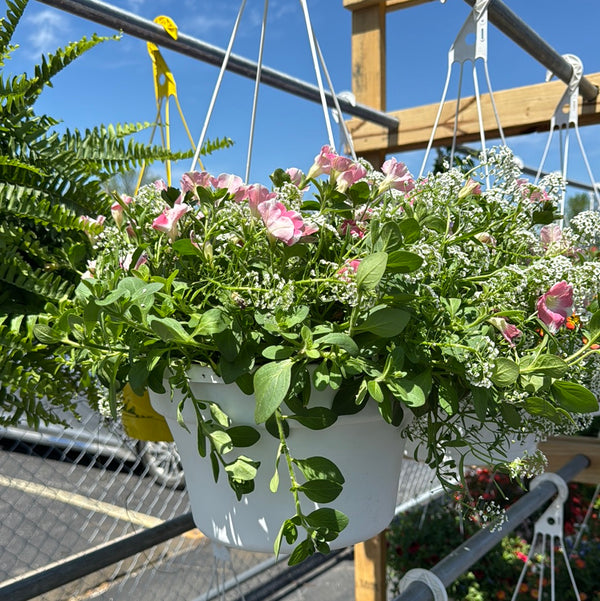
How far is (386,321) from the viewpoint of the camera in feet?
1.47

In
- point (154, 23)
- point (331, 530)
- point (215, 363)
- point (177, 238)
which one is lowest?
point (331, 530)

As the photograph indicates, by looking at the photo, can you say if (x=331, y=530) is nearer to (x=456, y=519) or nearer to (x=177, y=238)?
(x=177, y=238)

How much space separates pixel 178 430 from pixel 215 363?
12cm

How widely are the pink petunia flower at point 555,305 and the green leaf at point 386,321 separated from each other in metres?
0.18

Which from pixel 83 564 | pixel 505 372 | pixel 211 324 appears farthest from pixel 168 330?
pixel 83 564

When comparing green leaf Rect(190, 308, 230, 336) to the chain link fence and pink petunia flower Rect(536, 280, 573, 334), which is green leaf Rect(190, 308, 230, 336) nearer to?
pink petunia flower Rect(536, 280, 573, 334)

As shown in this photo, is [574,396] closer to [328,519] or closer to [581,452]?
[328,519]

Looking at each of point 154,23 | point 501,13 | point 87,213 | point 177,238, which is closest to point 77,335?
point 177,238

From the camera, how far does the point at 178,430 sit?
0.60m

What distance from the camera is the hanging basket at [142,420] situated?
2.66 ft

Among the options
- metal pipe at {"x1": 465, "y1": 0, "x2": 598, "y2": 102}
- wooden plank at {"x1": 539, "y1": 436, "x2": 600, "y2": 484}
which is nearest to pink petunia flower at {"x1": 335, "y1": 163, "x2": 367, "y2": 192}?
metal pipe at {"x1": 465, "y1": 0, "x2": 598, "y2": 102}

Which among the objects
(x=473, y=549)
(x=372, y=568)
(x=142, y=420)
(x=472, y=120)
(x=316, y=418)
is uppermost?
(x=472, y=120)

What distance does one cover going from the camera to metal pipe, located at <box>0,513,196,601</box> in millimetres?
707

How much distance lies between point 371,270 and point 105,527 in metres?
3.72
